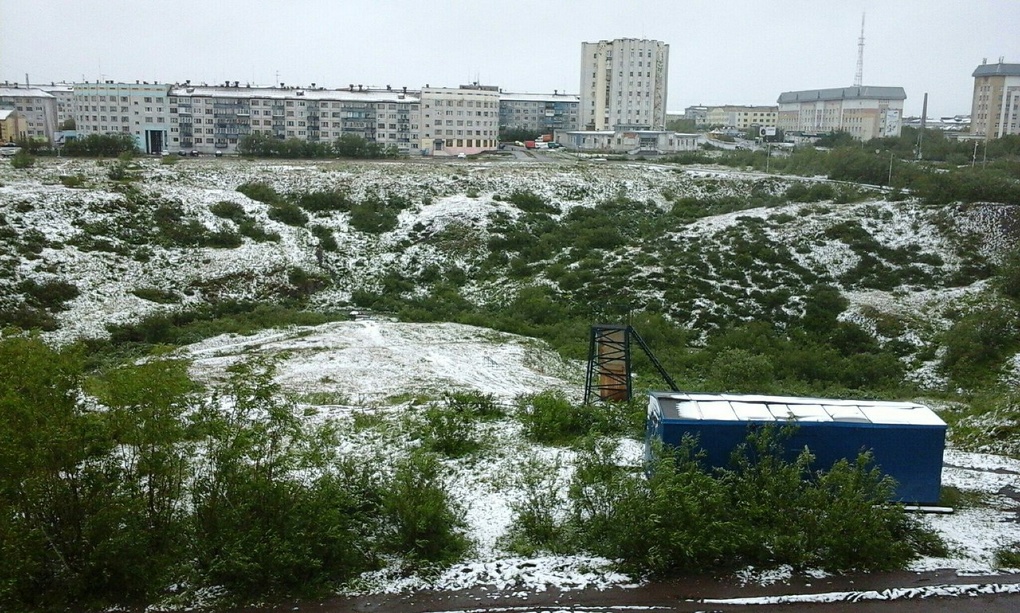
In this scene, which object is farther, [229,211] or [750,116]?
[750,116]

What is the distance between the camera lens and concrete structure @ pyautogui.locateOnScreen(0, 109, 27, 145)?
72.7 metres

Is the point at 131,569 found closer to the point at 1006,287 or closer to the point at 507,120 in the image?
the point at 1006,287

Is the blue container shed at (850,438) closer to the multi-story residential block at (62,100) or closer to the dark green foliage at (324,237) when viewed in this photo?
the dark green foliage at (324,237)

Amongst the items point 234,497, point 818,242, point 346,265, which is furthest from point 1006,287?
point 234,497

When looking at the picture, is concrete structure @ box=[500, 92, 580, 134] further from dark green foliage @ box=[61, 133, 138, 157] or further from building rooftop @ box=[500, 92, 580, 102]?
dark green foliage @ box=[61, 133, 138, 157]

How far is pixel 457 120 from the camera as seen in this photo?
78000 millimetres

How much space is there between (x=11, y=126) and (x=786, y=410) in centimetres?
8543

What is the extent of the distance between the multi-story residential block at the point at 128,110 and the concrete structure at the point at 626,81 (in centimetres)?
4805

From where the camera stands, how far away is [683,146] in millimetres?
82062

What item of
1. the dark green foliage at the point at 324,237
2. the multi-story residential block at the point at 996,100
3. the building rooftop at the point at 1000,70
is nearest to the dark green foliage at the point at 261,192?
the dark green foliage at the point at 324,237

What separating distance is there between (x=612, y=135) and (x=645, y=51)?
652 inches

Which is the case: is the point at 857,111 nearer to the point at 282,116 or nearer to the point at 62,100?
the point at 282,116

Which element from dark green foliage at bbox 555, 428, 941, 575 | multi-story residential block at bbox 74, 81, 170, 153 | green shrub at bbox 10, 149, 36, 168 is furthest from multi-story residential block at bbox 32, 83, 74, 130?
dark green foliage at bbox 555, 428, 941, 575

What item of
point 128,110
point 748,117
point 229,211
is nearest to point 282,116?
point 128,110
